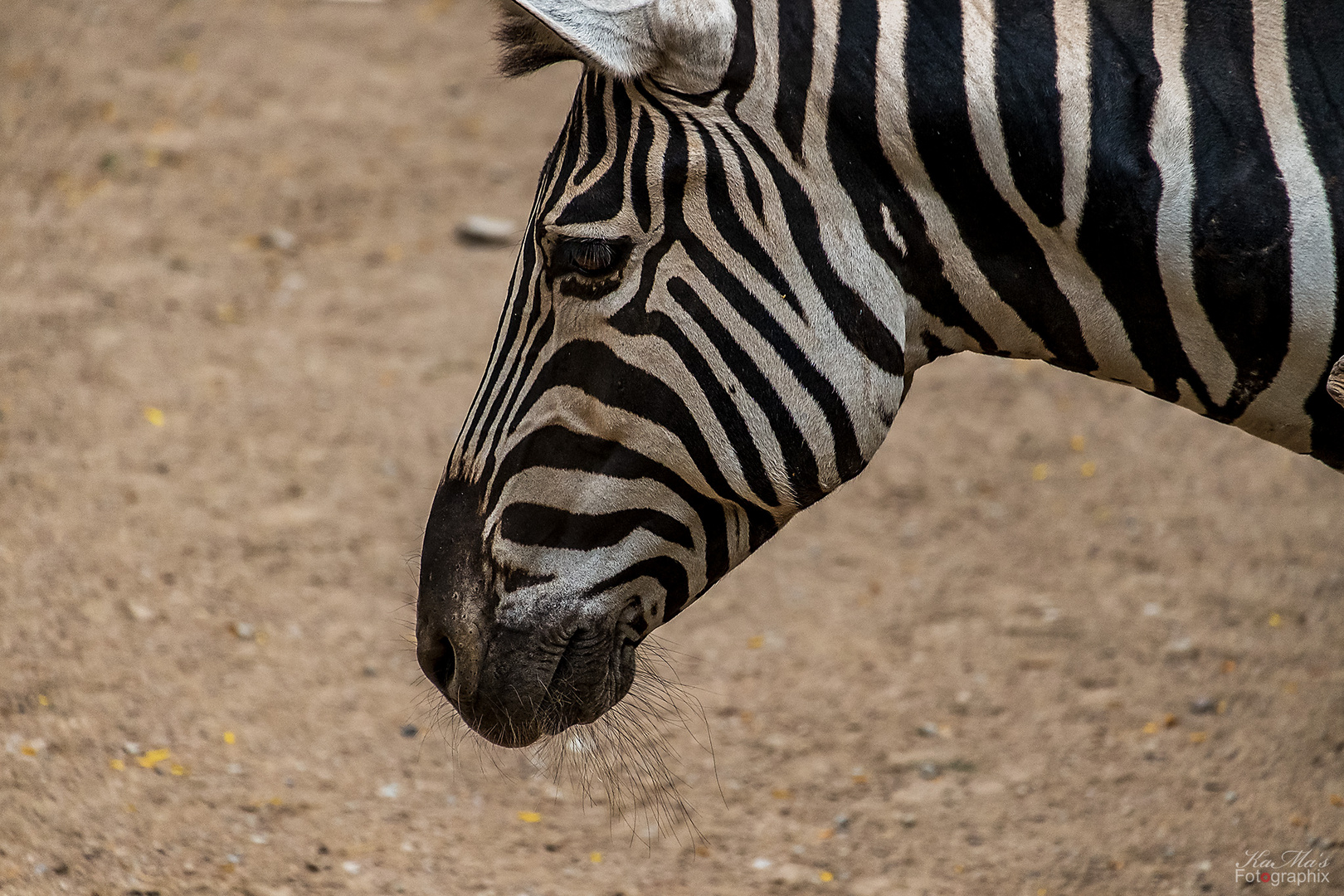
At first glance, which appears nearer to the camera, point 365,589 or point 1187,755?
point 1187,755

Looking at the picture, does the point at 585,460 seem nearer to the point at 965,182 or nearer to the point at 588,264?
the point at 588,264

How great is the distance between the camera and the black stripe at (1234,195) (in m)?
2.24

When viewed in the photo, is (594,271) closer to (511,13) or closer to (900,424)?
(511,13)

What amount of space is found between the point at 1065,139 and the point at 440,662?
170cm

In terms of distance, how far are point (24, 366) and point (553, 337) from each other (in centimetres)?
486

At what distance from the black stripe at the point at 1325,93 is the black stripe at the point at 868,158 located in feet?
2.36

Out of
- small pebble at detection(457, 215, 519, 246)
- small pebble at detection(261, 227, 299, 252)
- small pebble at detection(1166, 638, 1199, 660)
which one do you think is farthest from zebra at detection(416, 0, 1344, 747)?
small pebble at detection(261, 227, 299, 252)

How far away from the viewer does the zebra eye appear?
2.31 metres

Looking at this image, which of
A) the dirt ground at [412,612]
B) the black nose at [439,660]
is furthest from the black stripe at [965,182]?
the dirt ground at [412,612]

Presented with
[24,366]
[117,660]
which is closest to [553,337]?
[117,660]

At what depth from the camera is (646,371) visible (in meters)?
2.36

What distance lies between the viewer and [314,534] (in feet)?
17.9

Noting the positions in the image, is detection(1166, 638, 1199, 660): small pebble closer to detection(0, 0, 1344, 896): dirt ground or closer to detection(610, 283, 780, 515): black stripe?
detection(0, 0, 1344, 896): dirt ground

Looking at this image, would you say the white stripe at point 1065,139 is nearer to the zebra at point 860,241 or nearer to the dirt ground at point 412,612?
the zebra at point 860,241
